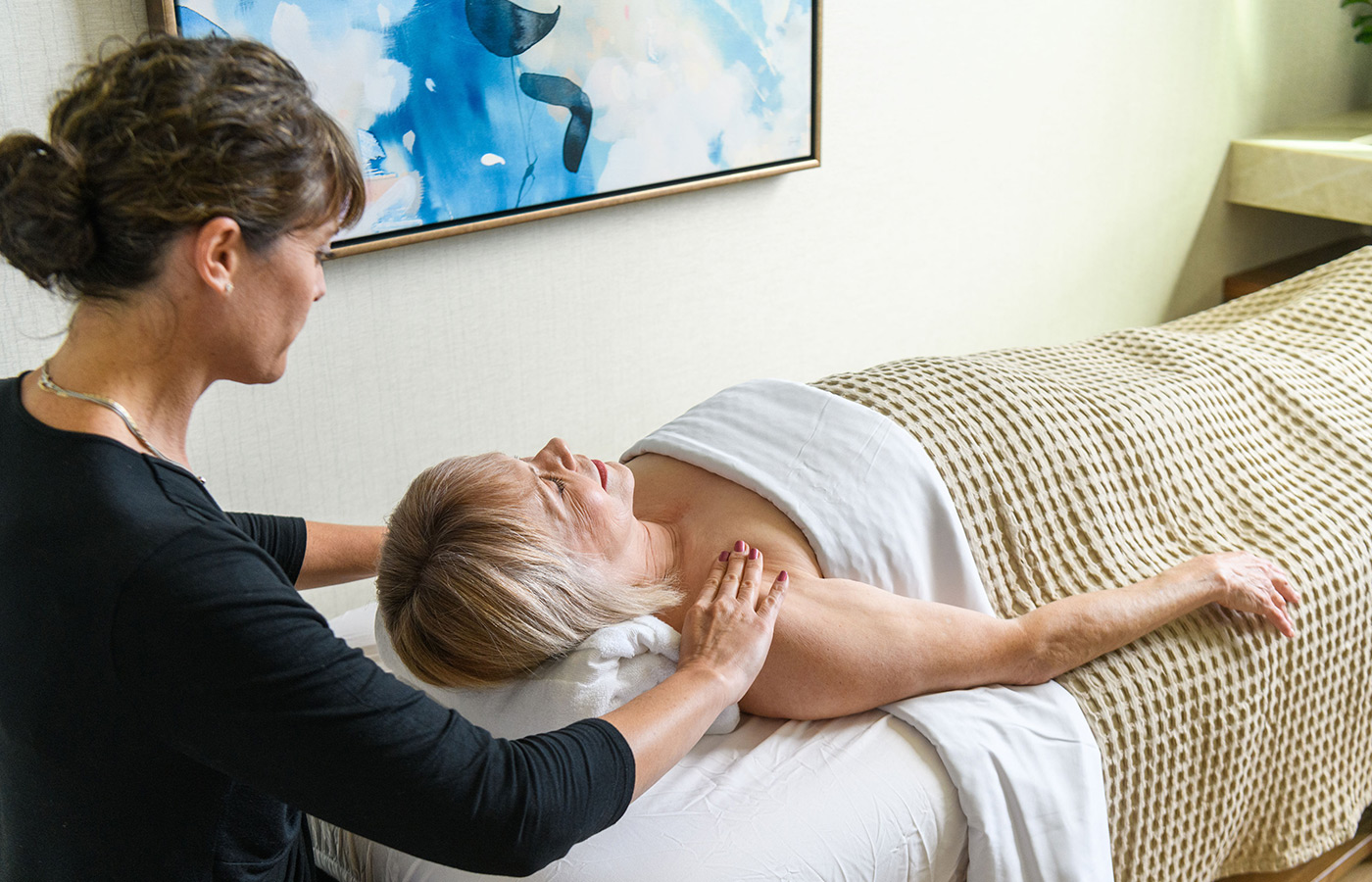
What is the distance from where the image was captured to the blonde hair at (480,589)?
127 centimetres

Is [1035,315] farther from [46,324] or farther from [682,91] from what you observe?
[46,324]

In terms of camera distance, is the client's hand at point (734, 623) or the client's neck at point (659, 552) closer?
the client's hand at point (734, 623)

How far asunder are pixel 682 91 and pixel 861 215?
673 mm

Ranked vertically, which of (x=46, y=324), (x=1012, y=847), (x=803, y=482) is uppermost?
(x=46, y=324)

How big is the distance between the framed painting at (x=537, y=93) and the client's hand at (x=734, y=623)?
0.98 metres

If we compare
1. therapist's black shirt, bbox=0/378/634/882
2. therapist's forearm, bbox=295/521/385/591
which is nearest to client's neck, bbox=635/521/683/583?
therapist's forearm, bbox=295/521/385/591

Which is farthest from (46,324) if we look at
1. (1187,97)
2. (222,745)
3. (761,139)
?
(1187,97)

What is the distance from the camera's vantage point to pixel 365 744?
2.85 feet

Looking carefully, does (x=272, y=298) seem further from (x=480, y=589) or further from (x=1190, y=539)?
(x=1190, y=539)

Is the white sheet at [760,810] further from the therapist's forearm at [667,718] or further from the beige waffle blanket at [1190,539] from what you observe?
the beige waffle blanket at [1190,539]

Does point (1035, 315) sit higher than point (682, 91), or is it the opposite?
point (682, 91)

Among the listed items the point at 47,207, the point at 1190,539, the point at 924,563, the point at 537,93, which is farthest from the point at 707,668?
the point at 537,93

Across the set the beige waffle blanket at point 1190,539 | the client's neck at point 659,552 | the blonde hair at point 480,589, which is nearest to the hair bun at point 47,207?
the blonde hair at point 480,589

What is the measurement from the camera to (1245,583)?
157cm
